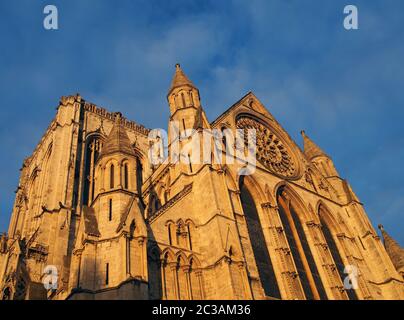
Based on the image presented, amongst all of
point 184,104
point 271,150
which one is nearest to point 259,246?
point 271,150

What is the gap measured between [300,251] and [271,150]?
7093 mm

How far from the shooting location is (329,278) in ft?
67.4

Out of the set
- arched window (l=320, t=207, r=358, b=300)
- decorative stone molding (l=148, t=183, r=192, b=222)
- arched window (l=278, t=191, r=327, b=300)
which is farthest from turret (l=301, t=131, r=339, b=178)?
decorative stone molding (l=148, t=183, r=192, b=222)

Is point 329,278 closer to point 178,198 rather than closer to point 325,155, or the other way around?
point 178,198

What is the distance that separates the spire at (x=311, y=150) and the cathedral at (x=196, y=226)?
109 mm

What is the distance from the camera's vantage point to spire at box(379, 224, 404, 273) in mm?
24828

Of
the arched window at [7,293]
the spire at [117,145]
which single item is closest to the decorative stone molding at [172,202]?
the spire at [117,145]

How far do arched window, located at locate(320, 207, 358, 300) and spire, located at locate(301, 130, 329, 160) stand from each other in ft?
21.6

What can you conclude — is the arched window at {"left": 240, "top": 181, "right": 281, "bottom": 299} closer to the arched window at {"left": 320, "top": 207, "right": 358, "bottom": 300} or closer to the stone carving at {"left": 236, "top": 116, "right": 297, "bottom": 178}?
the stone carving at {"left": 236, "top": 116, "right": 297, "bottom": 178}

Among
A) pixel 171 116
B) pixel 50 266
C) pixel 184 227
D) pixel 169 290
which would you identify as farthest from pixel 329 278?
pixel 50 266

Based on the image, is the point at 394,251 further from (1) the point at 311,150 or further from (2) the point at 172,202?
(2) the point at 172,202

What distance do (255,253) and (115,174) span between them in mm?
7081

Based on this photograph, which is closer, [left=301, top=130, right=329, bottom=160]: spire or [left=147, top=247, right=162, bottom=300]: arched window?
[left=147, top=247, right=162, bottom=300]: arched window

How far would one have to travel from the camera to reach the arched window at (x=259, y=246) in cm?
1739
